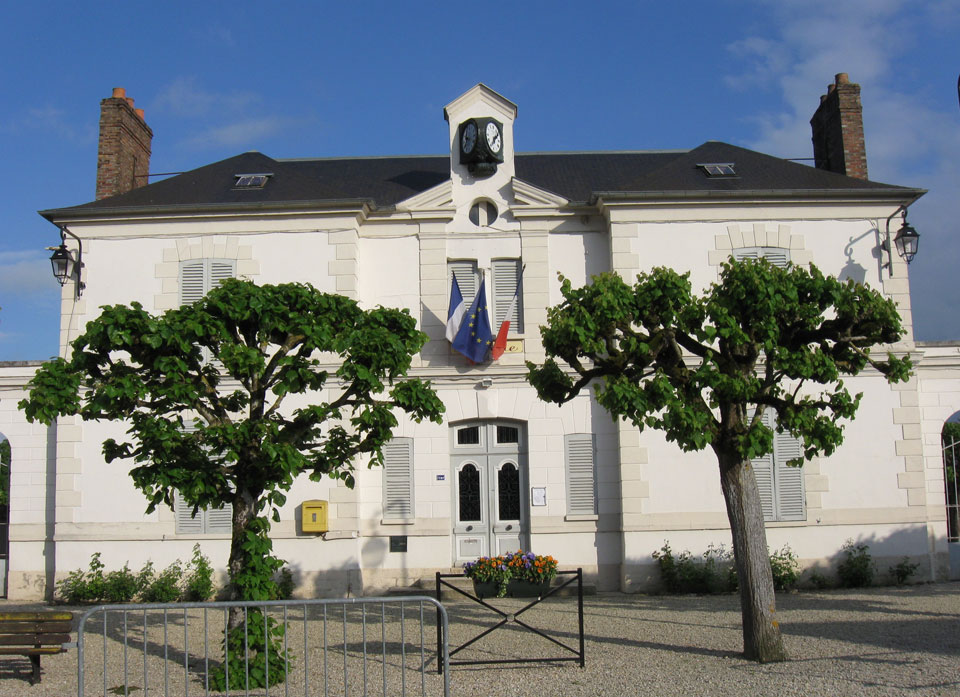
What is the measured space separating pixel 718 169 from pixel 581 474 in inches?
222

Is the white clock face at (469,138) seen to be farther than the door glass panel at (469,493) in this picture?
Yes

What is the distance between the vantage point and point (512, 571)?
9.88m

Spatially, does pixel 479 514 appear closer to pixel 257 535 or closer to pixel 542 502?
pixel 542 502

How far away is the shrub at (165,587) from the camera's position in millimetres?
12812

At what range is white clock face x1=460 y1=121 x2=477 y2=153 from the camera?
14398 millimetres

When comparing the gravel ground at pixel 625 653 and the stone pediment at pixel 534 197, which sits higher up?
the stone pediment at pixel 534 197

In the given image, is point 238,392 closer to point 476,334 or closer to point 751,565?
point 751,565

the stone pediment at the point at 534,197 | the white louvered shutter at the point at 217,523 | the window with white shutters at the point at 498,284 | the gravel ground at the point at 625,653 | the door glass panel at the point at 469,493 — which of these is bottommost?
the gravel ground at the point at 625,653

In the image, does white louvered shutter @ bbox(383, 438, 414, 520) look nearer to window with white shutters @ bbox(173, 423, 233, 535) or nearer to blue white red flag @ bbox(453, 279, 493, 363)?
blue white red flag @ bbox(453, 279, 493, 363)

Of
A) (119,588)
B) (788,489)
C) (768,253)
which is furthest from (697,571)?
(119,588)

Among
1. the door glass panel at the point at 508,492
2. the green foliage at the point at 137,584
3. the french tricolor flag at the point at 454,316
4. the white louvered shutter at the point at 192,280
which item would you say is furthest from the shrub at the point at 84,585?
the french tricolor flag at the point at 454,316

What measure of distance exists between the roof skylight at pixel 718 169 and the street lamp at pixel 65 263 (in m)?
10.1

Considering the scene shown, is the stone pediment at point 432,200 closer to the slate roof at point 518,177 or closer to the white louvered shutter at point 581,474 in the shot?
the slate roof at point 518,177

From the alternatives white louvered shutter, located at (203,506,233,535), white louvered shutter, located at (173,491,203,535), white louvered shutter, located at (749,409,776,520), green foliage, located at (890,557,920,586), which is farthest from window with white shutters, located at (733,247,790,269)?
white louvered shutter, located at (173,491,203,535)
